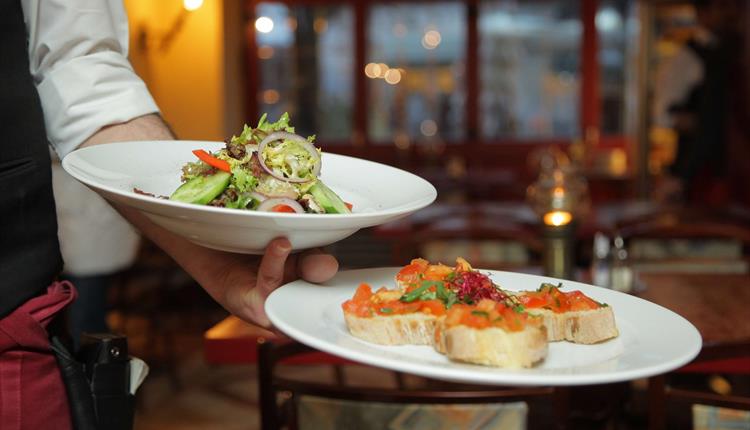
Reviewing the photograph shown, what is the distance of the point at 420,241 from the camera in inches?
132

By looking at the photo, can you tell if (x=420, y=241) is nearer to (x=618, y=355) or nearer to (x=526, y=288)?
(x=526, y=288)

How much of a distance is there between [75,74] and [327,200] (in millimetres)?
478

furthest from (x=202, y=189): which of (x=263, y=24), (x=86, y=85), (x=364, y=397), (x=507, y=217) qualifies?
(x=263, y=24)

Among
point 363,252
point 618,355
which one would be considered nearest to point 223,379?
point 363,252

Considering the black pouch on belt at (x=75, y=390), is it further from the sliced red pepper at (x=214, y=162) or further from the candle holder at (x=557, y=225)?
the candle holder at (x=557, y=225)

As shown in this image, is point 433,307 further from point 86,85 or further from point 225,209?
point 86,85

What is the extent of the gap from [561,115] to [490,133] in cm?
70

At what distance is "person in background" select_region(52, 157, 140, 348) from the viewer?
4074 mm

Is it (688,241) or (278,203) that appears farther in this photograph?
(688,241)

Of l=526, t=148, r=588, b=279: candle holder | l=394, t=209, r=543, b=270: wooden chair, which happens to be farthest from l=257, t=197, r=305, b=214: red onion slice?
l=394, t=209, r=543, b=270: wooden chair

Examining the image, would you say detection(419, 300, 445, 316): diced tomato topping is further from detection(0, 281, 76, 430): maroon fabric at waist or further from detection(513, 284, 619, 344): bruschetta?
detection(0, 281, 76, 430): maroon fabric at waist

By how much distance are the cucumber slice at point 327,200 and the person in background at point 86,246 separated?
3.18m

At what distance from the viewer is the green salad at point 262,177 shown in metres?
1.03

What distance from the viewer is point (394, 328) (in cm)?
95
